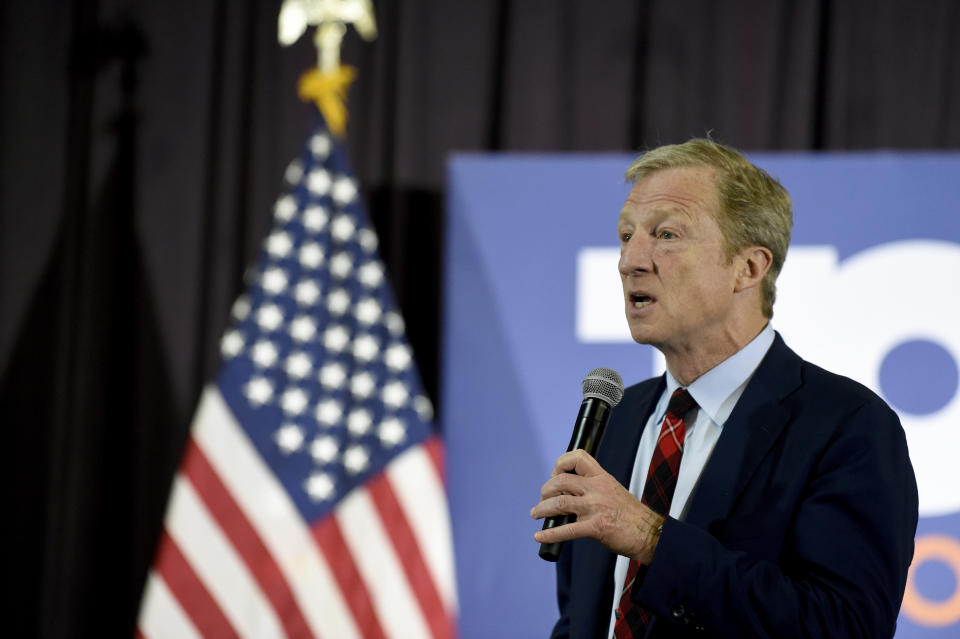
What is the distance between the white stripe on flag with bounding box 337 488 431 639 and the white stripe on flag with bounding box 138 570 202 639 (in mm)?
590

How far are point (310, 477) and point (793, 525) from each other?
231 cm

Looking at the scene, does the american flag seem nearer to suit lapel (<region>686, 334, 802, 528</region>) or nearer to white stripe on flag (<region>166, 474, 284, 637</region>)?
white stripe on flag (<region>166, 474, 284, 637</region>)

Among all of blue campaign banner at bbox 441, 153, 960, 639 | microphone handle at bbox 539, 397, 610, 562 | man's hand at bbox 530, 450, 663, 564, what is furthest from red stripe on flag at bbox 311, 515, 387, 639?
man's hand at bbox 530, 450, 663, 564

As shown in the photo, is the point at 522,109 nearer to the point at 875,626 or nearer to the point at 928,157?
the point at 928,157

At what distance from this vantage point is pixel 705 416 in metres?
1.31

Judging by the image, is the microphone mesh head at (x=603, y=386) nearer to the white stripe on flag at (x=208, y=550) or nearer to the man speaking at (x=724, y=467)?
the man speaking at (x=724, y=467)

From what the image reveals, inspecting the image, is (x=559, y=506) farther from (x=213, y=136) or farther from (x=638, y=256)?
(x=213, y=136)

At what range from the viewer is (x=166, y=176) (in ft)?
12.4

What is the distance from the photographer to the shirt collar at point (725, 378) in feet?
4.28

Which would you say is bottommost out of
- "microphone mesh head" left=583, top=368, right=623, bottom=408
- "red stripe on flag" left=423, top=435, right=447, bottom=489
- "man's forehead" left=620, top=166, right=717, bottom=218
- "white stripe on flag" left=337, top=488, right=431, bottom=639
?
"white stripe on flag" left=337, top=488, right=431, bottom=639

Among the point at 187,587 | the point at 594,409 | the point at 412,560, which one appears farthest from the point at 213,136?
the point at 594,409

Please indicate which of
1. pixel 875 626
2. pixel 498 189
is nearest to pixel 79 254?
pixel 498 189

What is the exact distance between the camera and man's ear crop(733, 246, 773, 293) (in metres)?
1.34

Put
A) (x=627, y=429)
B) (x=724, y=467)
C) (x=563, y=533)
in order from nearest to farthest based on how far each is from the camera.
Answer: (x=563, y=533)
(x=724, y=467)
(x=627, y=429)
